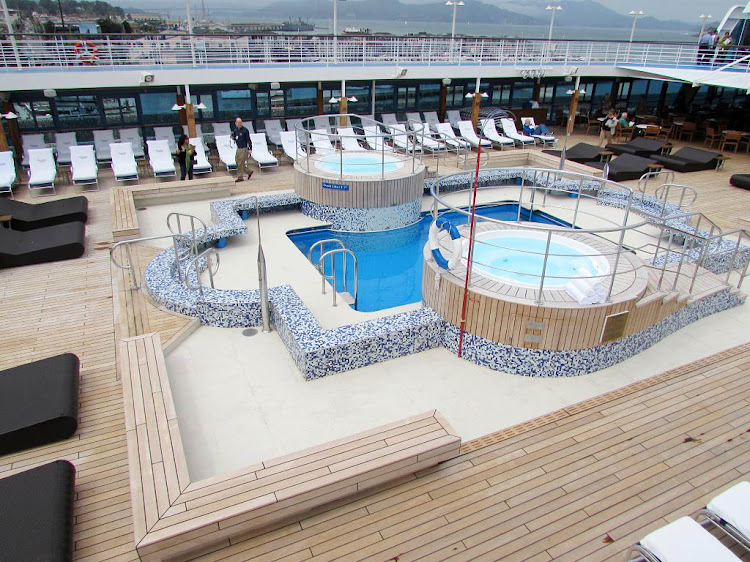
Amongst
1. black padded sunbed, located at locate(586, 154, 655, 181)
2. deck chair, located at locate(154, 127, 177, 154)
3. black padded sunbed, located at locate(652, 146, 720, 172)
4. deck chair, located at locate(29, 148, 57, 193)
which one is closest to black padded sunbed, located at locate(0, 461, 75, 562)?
deck chair, located at locate(29, 148, 57, 193)

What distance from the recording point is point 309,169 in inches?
396

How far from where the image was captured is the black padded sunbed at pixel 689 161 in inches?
507

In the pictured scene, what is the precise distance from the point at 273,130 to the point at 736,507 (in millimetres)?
13554

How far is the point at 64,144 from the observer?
12.7m

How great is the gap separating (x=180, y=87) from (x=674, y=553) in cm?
1370

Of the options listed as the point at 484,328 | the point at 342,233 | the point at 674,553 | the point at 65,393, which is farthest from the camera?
the point at 342,233

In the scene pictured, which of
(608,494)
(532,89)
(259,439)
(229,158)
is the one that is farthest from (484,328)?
(532,89)

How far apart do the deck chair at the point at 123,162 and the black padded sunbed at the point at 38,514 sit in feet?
29.0

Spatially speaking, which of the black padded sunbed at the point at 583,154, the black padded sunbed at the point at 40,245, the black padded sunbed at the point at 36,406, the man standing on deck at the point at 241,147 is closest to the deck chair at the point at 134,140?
the man standing on deck at the point at 241,147

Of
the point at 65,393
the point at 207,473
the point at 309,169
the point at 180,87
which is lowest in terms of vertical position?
the point at 207,473

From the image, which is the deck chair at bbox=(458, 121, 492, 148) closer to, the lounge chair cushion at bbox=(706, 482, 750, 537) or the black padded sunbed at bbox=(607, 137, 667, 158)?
the black padded sunbed at bbox=(607, 137, 667, 158)

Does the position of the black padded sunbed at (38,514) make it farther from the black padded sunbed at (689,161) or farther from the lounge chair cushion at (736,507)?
the black padded sunbed at (689,161)

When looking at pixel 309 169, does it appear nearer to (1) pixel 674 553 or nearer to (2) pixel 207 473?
(2) pixel 207 473

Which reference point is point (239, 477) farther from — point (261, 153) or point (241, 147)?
point (261, 153)
